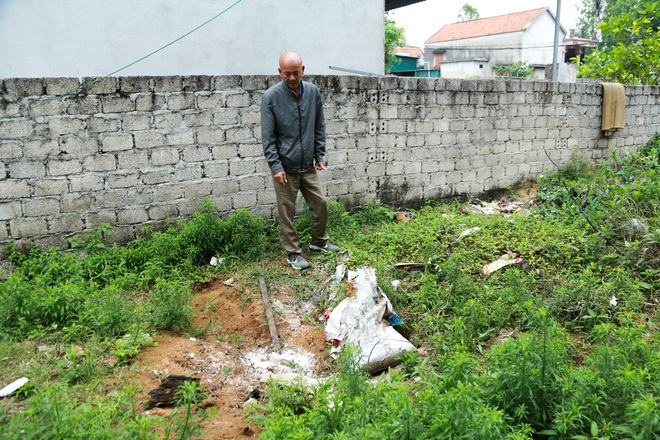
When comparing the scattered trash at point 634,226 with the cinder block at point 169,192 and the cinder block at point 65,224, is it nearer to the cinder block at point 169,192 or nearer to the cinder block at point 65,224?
the cinder block at point 169,192

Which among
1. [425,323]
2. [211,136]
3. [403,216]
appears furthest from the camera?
[403,216]

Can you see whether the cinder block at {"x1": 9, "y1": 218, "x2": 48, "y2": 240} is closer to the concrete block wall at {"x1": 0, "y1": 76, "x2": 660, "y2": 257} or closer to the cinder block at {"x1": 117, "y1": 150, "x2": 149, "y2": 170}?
the concrete block wall at {"x1": 0, "y1": 76, "x2": 660, "y2": 257}

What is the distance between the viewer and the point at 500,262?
4348 mm

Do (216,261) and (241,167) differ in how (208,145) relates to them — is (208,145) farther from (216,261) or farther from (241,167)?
(216,261)

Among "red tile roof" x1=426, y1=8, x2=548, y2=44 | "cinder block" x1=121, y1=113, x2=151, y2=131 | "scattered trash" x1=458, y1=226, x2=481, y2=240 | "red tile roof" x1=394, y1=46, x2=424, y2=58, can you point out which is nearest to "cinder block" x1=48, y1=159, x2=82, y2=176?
"cinder block" x1=121, y1=113, x2=151, y2=131

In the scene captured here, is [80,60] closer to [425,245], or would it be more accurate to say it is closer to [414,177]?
[414,177]

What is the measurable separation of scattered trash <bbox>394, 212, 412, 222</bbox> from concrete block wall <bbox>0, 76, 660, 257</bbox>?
26 cm

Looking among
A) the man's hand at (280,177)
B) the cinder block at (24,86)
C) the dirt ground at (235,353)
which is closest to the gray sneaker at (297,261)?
the dirt ground at (235,353)

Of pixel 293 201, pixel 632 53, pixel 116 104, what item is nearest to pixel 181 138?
pixel 116 104

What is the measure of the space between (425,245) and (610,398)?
103 inches

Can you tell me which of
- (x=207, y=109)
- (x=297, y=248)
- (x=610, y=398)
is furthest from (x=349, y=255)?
(x=610, y=398)

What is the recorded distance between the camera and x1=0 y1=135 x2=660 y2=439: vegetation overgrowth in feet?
7.00

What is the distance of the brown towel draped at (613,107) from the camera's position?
859cm

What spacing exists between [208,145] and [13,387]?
308 cm
